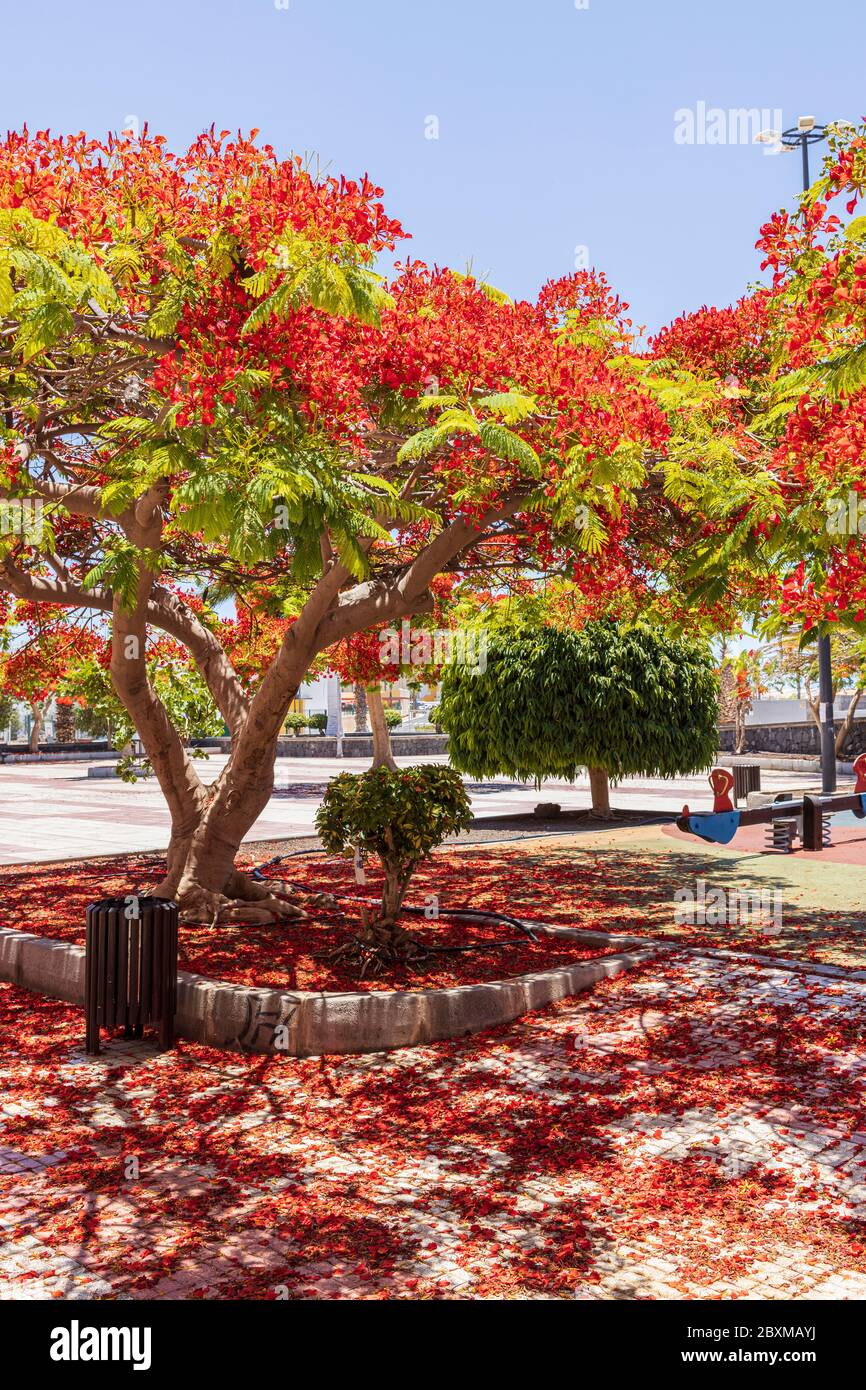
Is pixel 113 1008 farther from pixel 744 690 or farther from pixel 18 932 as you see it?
pixel 744 690

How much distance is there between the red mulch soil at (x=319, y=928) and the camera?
8.44m

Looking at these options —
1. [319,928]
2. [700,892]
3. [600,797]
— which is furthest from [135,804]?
[319,928]

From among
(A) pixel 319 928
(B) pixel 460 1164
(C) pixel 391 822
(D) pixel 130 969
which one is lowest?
(B) pixel 460 1164

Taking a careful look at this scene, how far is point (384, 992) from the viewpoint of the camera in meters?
7.52

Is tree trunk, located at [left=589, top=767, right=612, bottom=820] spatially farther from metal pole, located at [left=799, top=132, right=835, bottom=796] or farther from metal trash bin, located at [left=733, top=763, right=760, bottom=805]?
metal pole, located at [left=799, top=132, right=835, bottom=796]

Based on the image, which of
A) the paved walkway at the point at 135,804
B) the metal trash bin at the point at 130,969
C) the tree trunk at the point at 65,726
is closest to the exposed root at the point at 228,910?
the metal trash bin at the point at 130,969

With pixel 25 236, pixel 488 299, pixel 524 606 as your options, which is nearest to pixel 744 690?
pixel 524 606

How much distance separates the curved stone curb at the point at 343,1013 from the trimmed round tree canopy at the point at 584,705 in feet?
38.7

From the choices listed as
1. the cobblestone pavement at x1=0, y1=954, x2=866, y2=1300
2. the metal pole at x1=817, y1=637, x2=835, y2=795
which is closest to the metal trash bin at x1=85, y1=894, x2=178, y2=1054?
the cobblestone pavement at x1=0, y1=954, x2=866, y2=1300

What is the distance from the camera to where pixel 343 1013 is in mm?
7078

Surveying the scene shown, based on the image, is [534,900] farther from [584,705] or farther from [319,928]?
[584,705]

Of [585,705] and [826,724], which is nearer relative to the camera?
[585,705]

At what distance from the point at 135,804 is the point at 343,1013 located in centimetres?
2169

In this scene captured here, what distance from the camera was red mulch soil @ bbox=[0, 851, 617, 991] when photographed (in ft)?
27.7
